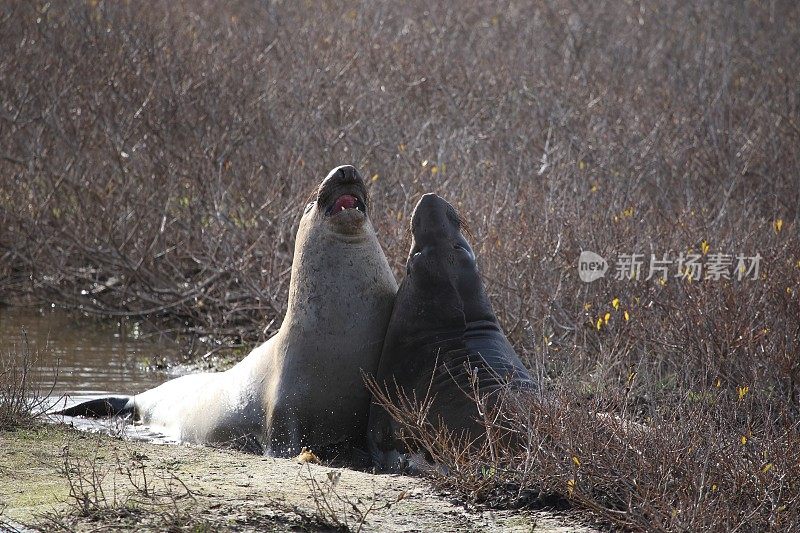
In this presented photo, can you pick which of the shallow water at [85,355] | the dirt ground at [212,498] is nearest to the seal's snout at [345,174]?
the dirt ground at [212,498]

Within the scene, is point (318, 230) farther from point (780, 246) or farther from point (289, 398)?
point (780, 246)

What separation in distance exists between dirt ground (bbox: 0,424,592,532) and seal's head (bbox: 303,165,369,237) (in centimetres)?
156

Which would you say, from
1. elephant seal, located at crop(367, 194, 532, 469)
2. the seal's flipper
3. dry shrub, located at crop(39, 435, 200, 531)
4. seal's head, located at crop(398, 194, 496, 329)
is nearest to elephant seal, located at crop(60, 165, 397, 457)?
elephant seal, located at crop(367, 194, 532, 469)

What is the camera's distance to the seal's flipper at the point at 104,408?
8.05 meters

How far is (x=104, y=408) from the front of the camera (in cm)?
825

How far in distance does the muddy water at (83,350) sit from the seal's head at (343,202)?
2.34 m

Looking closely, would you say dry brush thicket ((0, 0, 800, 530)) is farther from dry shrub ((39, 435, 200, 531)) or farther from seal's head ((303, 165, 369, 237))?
dry shrub ((39, 435, 200, 531))

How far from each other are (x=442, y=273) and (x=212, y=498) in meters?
2.31

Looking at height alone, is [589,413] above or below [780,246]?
below

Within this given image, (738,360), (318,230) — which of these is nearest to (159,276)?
(318,230)

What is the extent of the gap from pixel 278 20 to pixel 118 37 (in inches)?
140

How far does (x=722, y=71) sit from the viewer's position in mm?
15359

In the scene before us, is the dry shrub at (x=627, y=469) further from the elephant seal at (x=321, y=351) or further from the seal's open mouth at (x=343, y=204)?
the seal's open mouth at (x=343, y=204)

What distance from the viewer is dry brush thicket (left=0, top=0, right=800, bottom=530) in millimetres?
8375
